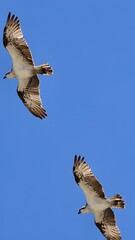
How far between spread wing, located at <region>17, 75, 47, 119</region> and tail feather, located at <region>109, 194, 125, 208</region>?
9.89ft

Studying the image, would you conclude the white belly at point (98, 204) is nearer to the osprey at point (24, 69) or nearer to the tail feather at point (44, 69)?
the osprey at point (24, 69)

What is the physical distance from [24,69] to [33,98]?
105 cm

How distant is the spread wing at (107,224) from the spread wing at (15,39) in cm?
445

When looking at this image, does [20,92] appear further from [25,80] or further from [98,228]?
[98,228]

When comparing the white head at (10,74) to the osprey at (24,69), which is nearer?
the osprey at (24,69)

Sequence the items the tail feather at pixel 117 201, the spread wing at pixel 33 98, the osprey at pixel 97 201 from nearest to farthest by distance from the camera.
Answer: the tail feather at pixel 117 201 < the osprey at pixel 97 201 < the spread wing at pixel 33 98

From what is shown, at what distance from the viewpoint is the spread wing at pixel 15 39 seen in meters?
29.9

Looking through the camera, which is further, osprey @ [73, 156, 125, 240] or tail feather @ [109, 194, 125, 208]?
osprey @ [73, 156, 125, 240]

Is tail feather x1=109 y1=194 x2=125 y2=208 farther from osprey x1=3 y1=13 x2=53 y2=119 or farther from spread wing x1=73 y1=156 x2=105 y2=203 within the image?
osprey x1=3 y1=13 x2=53 y2=119

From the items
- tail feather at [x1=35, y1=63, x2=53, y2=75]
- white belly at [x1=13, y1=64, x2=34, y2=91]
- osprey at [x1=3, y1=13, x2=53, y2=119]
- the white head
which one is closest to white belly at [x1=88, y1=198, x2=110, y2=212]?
osprey at [x1=3, y1=13, x2=53, y2=119]

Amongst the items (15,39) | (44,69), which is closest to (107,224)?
(44,69)

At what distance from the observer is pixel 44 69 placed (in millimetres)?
29953

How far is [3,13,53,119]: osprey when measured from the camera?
29938mm

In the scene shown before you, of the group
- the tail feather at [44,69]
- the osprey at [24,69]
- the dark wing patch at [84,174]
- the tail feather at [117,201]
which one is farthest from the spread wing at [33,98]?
the tail feather at [117,201]
